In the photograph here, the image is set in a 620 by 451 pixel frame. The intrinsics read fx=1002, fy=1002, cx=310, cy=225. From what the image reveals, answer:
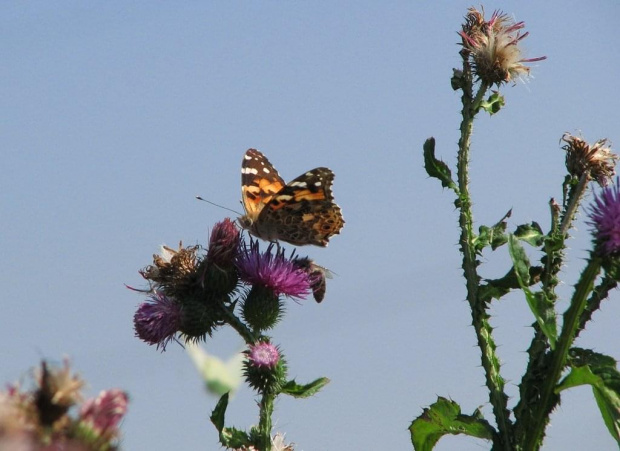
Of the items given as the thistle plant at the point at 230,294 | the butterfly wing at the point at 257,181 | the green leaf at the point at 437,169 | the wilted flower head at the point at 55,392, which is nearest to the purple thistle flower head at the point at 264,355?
the thistle plant at the point at 230,294

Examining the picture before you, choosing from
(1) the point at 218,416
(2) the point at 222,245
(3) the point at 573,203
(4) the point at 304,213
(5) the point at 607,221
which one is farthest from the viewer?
Result: (4) the point at 304,213

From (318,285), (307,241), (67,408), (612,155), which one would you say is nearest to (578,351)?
(612,155)

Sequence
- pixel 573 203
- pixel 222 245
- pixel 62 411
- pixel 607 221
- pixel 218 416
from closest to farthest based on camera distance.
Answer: pixel 62 411, pixel 607 221, pixel 218 416, pixel 573 203, pixel 222 245

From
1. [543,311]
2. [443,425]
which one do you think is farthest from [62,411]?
[443,425]

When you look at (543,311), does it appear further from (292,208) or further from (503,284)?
(292,208)

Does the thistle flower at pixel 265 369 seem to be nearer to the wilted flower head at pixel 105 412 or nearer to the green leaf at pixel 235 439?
the green leaf at pixel 235 439

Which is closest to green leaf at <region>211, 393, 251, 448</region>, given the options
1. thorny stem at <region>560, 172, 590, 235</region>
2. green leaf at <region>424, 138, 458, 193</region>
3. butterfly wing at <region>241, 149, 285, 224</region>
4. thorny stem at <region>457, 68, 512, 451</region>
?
thorny stem at <region>457, 68, 512, 451</region>

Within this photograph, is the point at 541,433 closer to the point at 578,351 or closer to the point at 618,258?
the point at 578,351
